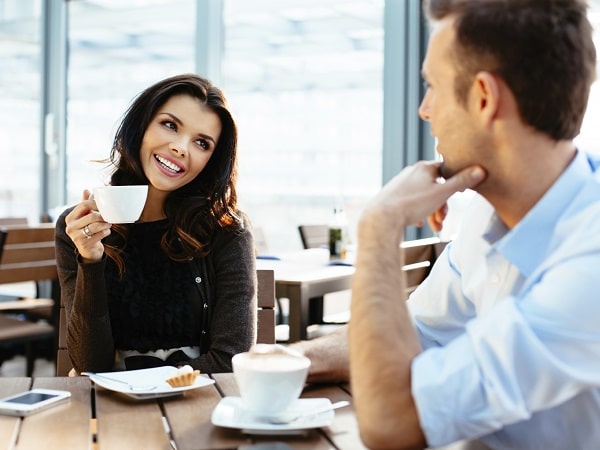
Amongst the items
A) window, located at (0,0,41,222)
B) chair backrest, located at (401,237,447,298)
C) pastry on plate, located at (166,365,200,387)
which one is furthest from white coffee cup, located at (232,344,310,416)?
window, located at (0,0,41,222)

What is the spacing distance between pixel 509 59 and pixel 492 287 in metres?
0.34

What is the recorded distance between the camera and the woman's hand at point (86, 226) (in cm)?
177

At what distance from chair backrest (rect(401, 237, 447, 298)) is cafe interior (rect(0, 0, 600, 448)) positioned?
499 mm

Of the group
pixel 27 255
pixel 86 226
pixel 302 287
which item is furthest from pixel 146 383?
pixel 27 255

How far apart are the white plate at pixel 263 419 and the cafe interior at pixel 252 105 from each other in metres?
2.26

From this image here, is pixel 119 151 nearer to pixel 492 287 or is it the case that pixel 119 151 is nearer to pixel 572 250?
pixel 492 287

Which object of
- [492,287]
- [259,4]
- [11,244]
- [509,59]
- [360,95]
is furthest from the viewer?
[259,4]

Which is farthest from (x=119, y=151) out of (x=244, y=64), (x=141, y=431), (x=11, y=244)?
(x=244, y=64)

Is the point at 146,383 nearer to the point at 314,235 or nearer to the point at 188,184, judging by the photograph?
the point at 188,184

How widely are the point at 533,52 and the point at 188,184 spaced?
125 centimetres

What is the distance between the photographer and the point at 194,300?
6.71ft

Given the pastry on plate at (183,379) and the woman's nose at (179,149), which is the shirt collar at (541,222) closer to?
the pastry on plate at (183,379)

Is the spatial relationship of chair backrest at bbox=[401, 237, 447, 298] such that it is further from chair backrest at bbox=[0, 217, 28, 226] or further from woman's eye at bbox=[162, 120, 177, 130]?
chair backrest at bbox=[0, 217, 28, 226]

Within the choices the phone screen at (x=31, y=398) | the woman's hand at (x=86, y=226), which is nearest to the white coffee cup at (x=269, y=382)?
the phone screen at (x=31, y=398)
